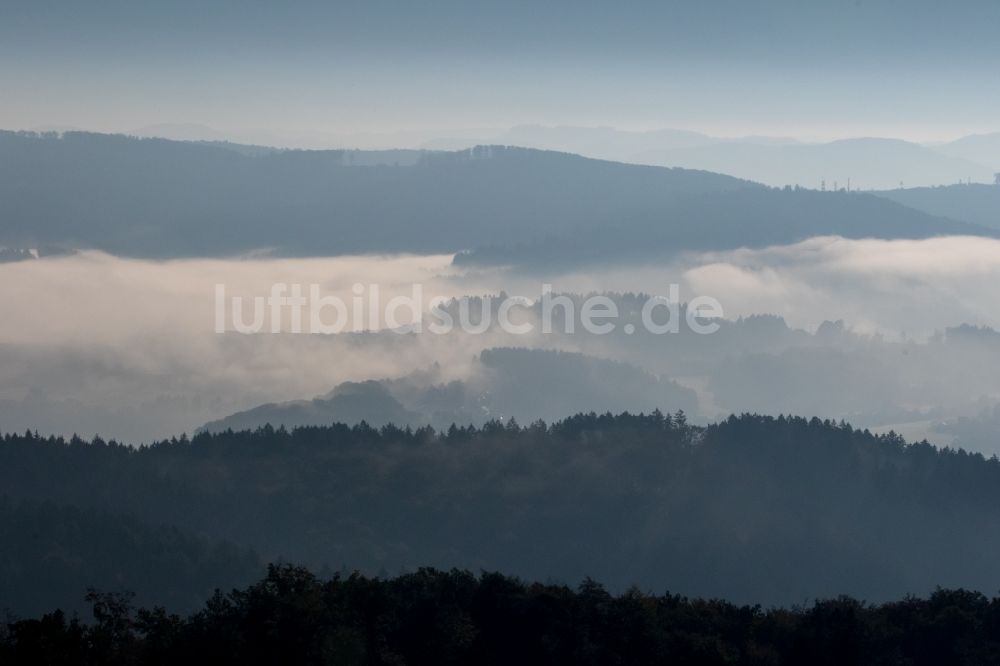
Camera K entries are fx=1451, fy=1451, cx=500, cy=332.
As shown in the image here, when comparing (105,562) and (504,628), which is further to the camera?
(105,562)

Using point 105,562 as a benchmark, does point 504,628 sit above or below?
above

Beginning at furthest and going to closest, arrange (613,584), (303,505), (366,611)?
(303,505) < (613,584) < (366,611)

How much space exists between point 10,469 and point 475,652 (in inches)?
5468

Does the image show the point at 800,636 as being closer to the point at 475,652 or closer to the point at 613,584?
the point at 475,652

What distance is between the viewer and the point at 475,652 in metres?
72.1

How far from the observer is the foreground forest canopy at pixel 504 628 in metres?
63.7

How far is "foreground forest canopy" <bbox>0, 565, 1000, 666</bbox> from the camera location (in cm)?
6369

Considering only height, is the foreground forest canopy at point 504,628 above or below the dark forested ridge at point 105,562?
above

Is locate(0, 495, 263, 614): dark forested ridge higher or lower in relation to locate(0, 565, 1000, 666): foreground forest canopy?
lower

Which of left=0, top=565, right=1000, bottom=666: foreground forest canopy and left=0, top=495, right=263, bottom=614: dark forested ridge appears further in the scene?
left=0, top=495, right=263, bottom=614: dark forested ridge

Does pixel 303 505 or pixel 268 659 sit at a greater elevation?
pixel 268 659

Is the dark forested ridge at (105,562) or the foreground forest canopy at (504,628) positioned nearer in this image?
the foreground forest canopy at (504,628)

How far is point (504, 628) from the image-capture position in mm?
74875

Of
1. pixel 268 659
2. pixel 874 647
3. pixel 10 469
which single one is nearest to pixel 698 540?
pixel 10 469
